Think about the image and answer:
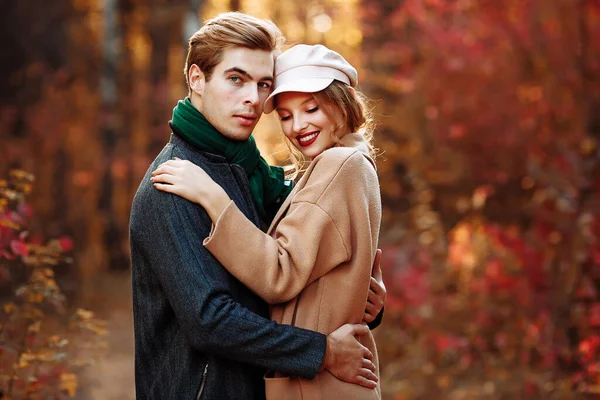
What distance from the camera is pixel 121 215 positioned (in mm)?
14016

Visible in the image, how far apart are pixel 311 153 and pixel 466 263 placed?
4.67m

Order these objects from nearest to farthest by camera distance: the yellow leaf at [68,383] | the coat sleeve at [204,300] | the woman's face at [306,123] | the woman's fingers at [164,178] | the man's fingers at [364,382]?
the coat sleeve at [204,300]
the woman's fingers at [164,178]
the man's fingers at [364,382]
the woman's face at [306,123]
the yellow leaf at [68,383]

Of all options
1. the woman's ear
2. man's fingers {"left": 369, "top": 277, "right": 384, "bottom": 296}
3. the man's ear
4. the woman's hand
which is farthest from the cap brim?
man's fingers {"left": 369, "top": 277, "right": 384, "bottom": 296}

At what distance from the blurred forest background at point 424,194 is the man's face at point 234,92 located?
1.41m

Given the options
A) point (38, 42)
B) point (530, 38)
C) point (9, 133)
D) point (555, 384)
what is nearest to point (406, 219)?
point (530, 38)

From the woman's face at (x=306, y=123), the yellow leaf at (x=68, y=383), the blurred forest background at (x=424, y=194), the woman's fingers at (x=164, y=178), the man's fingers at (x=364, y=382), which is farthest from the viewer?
the blurred forest background at (x=424, y=194)

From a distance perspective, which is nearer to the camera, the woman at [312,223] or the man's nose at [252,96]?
the woman at [312,223]

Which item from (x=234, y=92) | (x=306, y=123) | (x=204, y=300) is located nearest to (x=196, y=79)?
(x=234, y=92)

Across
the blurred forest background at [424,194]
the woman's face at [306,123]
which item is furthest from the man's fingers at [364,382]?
the blurred forest background at [424,194]

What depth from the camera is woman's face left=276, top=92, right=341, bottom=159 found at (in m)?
2.93

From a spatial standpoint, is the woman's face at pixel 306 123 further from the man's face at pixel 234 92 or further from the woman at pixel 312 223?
the man's face at pixel 234 92

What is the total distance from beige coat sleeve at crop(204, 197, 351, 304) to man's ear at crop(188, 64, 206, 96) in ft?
1.57

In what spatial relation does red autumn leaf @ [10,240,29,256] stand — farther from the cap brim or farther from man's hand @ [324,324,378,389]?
man's hand @ [324,324,378,389]

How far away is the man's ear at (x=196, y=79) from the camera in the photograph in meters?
2.84
